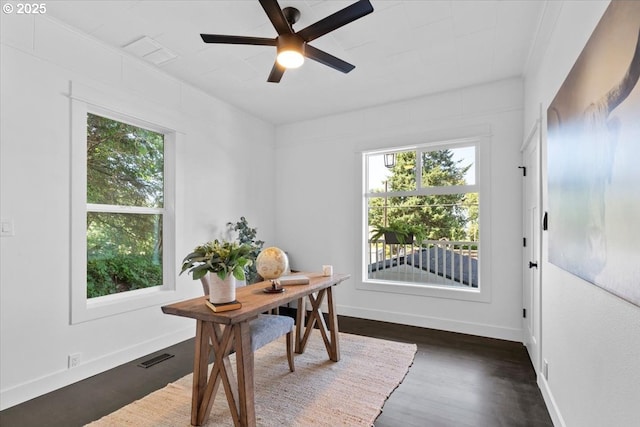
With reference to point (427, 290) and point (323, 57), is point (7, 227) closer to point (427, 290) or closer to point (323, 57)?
point (323, 57)

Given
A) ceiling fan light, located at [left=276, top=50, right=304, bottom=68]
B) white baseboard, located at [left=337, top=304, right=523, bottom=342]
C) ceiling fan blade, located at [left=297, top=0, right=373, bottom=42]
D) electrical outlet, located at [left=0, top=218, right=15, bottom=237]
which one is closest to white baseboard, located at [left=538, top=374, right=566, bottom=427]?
white baseboard, located at [left=337, top=304, right=523, bottom=342]

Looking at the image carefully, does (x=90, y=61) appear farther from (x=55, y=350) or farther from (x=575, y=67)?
(x=575, y=67)

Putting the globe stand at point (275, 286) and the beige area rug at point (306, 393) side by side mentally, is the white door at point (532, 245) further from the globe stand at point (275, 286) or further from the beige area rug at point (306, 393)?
the globe stand at point (275, 286)

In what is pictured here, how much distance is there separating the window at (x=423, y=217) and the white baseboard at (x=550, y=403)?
54.9 inches

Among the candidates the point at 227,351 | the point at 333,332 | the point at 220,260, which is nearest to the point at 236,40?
the point at 220,260

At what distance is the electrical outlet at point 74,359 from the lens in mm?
2527

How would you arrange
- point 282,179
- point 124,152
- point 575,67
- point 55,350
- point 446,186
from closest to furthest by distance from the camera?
point 575,67 < point 55,350 < point 124,152 < point 446,186 < point 282,179

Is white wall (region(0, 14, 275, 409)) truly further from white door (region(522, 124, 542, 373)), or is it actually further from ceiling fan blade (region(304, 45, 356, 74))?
white door (region(522, 124, 542, 373))

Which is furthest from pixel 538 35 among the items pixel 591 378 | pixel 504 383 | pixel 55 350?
pixel 55 350

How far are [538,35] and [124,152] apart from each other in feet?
12.3

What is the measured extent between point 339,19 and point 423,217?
8.90 ft

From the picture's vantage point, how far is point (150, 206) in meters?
3.36

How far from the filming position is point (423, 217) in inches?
161

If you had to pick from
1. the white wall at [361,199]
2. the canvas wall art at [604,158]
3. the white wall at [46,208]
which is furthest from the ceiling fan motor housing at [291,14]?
the white wall at [361,199]
